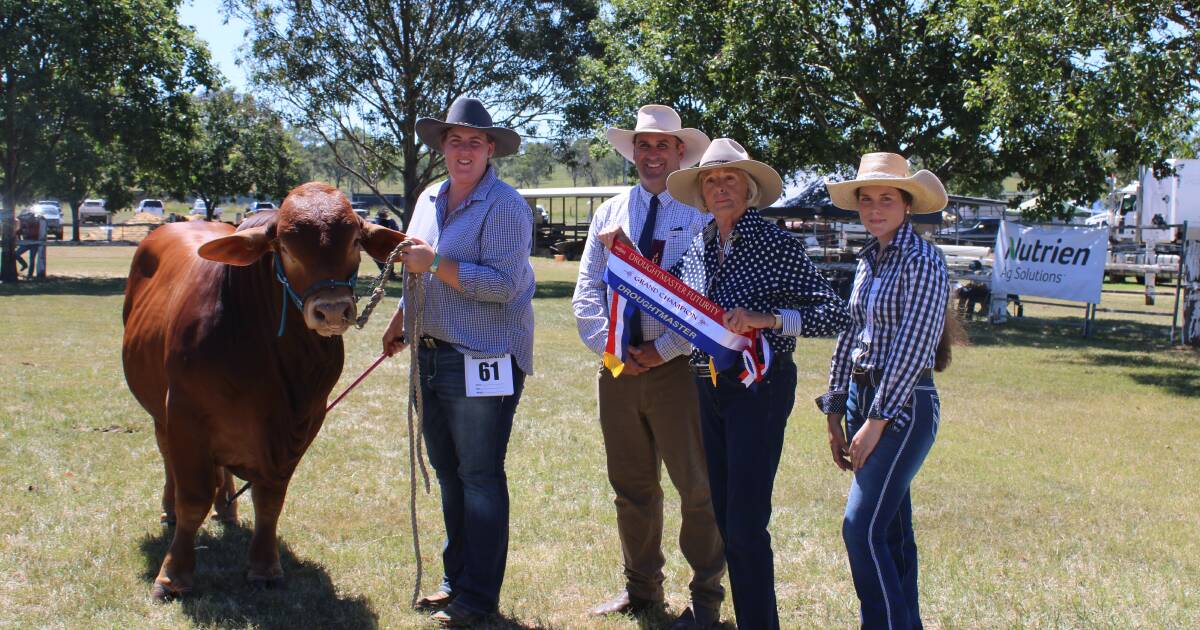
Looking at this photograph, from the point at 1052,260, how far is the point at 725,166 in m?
16.2

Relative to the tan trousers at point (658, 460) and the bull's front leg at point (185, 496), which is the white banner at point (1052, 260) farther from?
the bull's front leg at point (185, 496)

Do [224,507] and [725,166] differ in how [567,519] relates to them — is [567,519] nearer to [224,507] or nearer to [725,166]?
[224,507]

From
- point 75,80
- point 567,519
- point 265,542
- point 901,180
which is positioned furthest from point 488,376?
point 75,80

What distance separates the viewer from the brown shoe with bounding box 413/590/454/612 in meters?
4.84

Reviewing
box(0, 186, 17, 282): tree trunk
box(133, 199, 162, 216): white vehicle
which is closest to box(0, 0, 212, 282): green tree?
box(0, 186, 17, 282): tree trunk

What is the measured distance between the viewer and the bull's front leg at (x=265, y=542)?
509 centimetres

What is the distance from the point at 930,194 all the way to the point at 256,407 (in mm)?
3142

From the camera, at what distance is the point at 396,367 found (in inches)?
494

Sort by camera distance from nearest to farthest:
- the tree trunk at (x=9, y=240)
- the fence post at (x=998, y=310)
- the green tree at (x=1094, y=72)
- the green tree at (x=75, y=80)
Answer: the green tree at (x=1094, y=72) < the fence post at (x=998, y=310) < the green tree at (x=75, y=80) < the tree trunk at (x=9, y=240)

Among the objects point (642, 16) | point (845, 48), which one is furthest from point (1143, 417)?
point (642, 16)

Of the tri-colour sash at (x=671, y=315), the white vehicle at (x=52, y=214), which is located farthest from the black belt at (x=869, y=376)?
the white vehicle at (x=52, y=214)

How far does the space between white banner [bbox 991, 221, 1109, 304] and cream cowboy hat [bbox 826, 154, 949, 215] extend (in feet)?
49.9

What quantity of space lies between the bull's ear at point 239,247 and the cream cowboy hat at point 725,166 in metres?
1.85

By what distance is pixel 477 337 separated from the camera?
4.55 m
